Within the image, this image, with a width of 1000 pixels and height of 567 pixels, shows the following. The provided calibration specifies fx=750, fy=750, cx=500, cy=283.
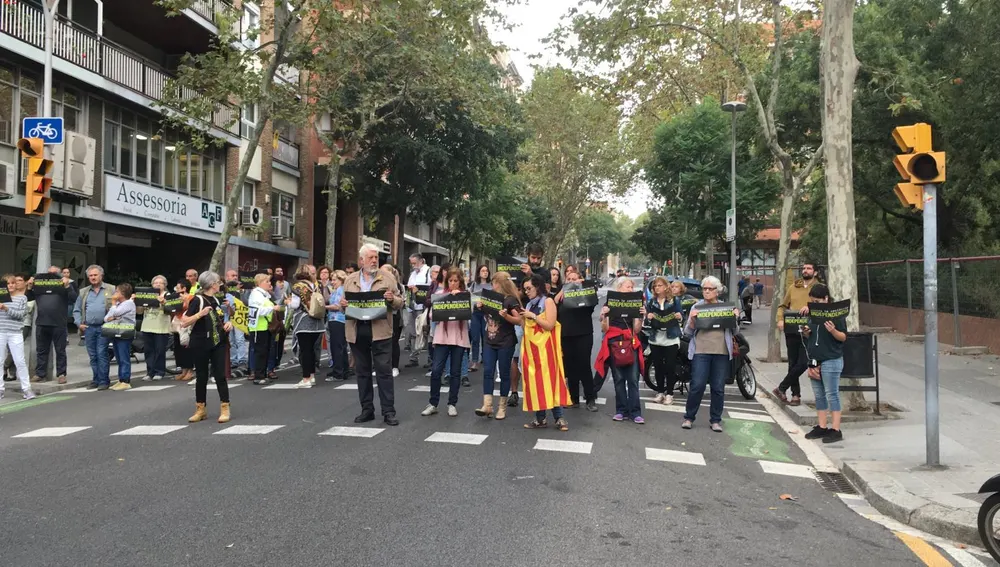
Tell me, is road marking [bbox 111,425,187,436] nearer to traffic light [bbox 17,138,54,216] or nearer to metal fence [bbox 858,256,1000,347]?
traffic light [bbox 17,138,54,216]

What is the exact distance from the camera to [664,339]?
10.0m

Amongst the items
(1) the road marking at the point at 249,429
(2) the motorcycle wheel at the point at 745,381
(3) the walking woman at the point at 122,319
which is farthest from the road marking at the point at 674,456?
(3) the walking woman at the point at 122,319

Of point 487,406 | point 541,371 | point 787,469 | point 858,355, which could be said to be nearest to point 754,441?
point 787,469

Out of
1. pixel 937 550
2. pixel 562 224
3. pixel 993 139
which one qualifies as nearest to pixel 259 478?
pixel 937 550

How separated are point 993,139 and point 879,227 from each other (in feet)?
32.2

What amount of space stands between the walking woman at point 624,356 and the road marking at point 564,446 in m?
1.36

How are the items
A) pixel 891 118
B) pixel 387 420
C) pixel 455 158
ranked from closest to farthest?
pixel 387 420 < pixel 891 118 < pixel 455 158

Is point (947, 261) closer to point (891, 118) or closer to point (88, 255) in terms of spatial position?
point (891, 118)

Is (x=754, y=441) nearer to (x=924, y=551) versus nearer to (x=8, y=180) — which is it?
(x=924, y=551)

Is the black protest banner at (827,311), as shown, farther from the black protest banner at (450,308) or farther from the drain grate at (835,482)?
the black protest banner at (450,308)

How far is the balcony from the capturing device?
16453mm

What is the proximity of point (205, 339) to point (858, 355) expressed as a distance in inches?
291

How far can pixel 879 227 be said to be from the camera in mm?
26047

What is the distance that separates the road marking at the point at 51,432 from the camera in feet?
25.5
